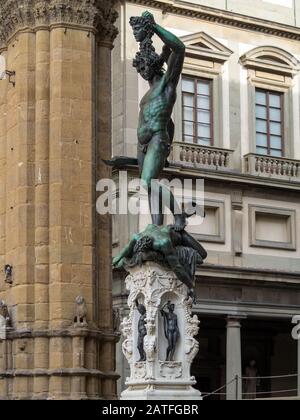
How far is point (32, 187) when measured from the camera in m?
17.4

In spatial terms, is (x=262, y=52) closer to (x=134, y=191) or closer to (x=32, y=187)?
(x=134, y=191)

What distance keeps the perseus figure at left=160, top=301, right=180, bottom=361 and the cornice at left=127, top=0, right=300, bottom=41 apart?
18.0 metres

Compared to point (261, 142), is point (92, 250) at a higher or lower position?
lower

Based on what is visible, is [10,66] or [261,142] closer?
[10,66]

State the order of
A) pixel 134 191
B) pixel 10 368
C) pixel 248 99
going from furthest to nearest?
pixel 248 99 → pixel 134 191 → pixel 10 368

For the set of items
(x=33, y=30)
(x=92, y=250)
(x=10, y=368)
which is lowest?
(x=10, y=368)

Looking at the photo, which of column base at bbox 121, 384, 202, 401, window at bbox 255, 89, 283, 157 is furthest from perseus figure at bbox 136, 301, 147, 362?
window at bbox 255, 89, 283, 157

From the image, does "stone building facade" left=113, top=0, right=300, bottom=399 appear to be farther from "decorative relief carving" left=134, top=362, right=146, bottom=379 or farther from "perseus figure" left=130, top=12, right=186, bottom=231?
"decorative relief carving" left=134, top=362, right=146, bottom=379

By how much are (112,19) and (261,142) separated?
39.9 ft

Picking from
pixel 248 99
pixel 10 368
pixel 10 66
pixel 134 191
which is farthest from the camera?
pixel 248 99

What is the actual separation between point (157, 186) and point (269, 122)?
64.6ft

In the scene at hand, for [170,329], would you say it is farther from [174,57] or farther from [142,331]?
[174,57]

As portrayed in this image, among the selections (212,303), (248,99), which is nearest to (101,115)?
(212,303)

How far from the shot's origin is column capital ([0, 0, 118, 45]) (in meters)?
17.5
